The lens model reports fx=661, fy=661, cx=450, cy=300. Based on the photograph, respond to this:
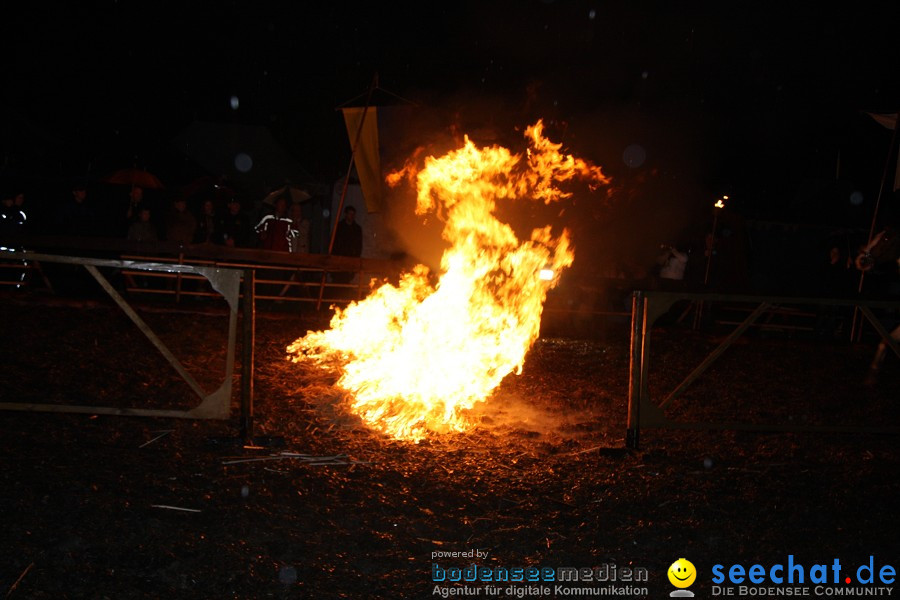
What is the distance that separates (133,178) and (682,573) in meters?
15.0

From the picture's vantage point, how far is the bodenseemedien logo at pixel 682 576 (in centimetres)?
350

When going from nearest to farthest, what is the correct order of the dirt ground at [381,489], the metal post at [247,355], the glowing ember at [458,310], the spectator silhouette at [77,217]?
1. the dirt ground at [381,489]
2. the metal post at [247,355]
3. the glowing ember at [458,310]
4. the spectator silhouette at [77,217]

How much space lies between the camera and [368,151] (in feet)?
42.2

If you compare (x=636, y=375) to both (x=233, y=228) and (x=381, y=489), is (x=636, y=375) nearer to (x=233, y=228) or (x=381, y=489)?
(x=381, y=489)

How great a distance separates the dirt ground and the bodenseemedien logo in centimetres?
5

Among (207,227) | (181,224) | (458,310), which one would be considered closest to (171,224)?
(181,224)

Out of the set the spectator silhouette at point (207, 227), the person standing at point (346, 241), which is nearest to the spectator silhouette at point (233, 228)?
the spectator silhouette at point (207, 227)

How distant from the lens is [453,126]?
9.39 m

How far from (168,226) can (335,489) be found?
11.0m

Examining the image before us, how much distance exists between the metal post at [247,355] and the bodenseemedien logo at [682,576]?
3314mm

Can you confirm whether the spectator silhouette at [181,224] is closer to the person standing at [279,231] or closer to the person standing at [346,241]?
the person standing at [279,231]

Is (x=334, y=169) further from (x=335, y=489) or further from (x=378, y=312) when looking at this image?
(x=335, y=489)

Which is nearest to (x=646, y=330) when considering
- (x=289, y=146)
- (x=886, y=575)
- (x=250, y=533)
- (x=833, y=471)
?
(x=833, y=471)

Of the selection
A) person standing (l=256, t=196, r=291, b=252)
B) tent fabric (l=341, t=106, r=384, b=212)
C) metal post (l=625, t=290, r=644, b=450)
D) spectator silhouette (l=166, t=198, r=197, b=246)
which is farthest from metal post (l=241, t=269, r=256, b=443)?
spectator silhouette (l=166, t=198, r=197, b=246)
